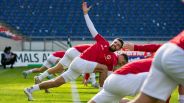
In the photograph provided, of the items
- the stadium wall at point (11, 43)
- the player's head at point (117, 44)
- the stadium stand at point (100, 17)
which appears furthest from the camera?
the stadium stand at point (100, 17)

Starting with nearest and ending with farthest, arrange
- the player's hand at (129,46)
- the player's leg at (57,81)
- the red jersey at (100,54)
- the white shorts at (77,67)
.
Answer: the player's hand at (129,46), the player's leg at (57,81), the white shorts at (77,67), the red jersey at (100,54)

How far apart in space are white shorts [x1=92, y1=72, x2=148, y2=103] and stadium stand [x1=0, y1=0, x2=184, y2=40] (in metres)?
27.2

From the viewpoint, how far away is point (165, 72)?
6328 mm

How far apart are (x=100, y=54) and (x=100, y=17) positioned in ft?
75.1

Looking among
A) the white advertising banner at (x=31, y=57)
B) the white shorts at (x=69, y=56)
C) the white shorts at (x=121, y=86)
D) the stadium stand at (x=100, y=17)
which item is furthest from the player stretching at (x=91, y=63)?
the stadium stand at (x=100, y=17)

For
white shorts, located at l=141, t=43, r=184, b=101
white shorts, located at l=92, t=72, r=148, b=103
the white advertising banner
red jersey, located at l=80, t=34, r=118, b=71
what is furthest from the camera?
the white advertising banner

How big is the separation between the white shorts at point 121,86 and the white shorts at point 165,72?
1537 millimetres

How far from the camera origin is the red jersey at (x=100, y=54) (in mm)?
14031

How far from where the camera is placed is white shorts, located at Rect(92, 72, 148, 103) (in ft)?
26.4

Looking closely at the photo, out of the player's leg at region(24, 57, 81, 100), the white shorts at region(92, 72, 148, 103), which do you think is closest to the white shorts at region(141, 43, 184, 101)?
the white shorts at region(92, 72, 148, 103)

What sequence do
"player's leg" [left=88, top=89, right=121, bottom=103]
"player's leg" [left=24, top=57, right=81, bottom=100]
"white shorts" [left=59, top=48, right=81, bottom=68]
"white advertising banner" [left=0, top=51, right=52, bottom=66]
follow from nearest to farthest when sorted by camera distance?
"player's leg" [left=88, top=89, right=121, bottom=103]
"player's leg" [left=24, top=57, right=81, bottom=100]
"white shorts" [left=59, top=48, right=81, bottom=68]
"white advertising banner" [left=0, top=51, right=52, bottom=66]

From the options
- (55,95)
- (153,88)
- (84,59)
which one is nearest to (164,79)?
(153,88)

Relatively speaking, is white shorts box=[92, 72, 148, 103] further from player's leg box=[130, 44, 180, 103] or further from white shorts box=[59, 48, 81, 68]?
white shorts box=[59, 48, 81, 68]

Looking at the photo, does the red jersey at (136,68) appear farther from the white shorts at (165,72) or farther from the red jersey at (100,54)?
the red jersey at (100,54)
